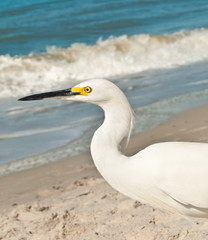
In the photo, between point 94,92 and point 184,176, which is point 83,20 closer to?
point 94,92

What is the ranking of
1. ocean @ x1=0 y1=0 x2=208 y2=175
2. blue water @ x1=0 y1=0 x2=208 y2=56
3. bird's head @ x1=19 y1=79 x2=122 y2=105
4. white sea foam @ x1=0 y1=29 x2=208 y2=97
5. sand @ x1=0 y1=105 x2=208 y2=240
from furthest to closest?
blue water @ x1=0 y1=0 x2=208 y2=56 < white sea foam @ x1=0 y1=29 x2=208 y2=97 < ocean @ x1=0 y1=0 x2=208 y2=175 < sand @ x1=0 y1=105 x2=208 y2=240 < bird's head @ x1=19 y1=79 x2=122 y2=105

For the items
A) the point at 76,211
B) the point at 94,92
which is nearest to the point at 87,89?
the point at 94,92

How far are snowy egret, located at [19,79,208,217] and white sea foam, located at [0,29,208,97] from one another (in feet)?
17.2

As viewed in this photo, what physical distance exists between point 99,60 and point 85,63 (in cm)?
39

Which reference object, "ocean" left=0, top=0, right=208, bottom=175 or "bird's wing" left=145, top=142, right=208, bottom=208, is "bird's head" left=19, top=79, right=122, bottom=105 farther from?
"ocean" left=0, top=0, right=208, bottom=175

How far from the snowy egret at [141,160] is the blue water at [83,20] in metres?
8.75

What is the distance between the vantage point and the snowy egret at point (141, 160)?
3.22m

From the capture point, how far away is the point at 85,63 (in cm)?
1088

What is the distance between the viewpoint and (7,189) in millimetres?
4621

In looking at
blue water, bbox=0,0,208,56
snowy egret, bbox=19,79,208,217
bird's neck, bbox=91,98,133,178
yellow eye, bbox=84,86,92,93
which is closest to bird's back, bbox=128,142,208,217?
snowy egret, bbox=19,79,208,217

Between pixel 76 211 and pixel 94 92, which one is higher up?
pixel 94 92

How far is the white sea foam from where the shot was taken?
31.1ft

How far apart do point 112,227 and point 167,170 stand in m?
0.80

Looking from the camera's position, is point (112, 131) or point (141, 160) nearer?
point (112, 131)
